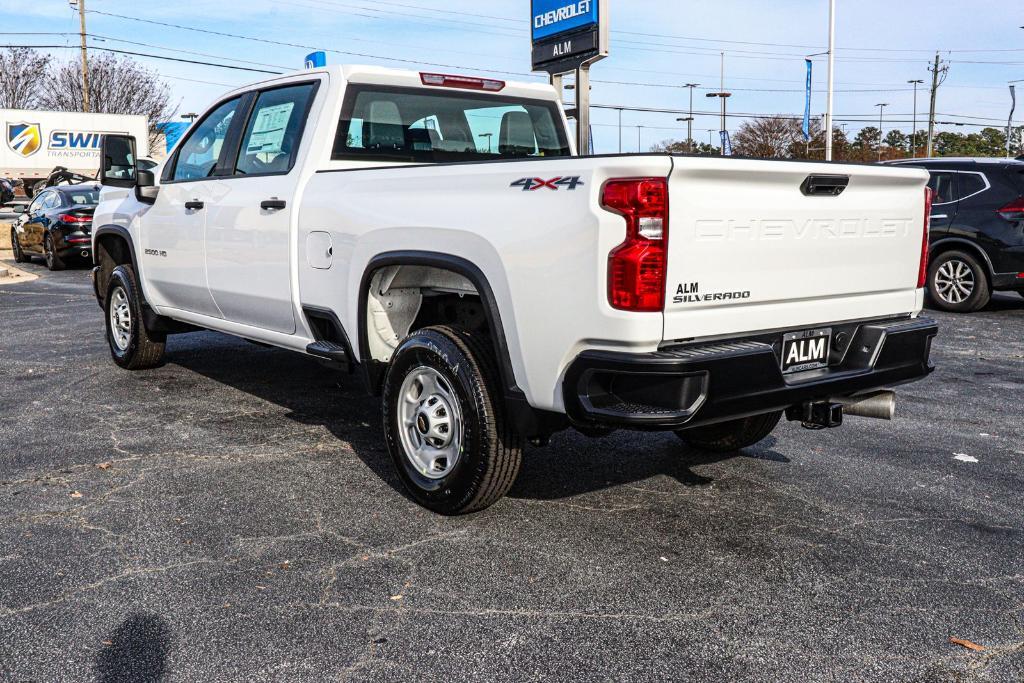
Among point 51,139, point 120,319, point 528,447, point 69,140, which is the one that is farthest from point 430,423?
point 51,139

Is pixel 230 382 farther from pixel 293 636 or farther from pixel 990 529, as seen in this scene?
pixel 990 529

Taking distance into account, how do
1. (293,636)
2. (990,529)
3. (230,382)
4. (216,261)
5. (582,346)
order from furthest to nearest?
1. (230,382)
2. (216,261)
3. (990,529)
4. (582,346)
5. (293,636)

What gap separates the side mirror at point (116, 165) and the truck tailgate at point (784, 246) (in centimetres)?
483

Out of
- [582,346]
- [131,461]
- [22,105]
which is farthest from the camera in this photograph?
[22,105]

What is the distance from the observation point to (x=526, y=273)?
3721mm

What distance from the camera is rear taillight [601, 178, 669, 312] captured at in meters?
3.38

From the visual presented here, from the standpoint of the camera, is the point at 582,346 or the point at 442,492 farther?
the point at 442,492

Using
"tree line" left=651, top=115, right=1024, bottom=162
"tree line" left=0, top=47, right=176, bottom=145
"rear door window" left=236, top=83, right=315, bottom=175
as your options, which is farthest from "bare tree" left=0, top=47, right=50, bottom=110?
"rear door window" left=236, top=83, right=315, bottom=175

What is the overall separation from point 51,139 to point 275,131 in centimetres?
4013

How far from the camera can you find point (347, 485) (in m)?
4.78

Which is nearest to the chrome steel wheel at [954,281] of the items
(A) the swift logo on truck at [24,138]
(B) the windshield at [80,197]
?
(B) the windshield at [80,197]

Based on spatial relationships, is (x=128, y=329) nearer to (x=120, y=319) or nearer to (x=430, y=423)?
(x=120, y=319)

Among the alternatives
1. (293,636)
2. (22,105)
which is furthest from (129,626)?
(22,105)

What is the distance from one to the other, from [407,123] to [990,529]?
3.69 m
